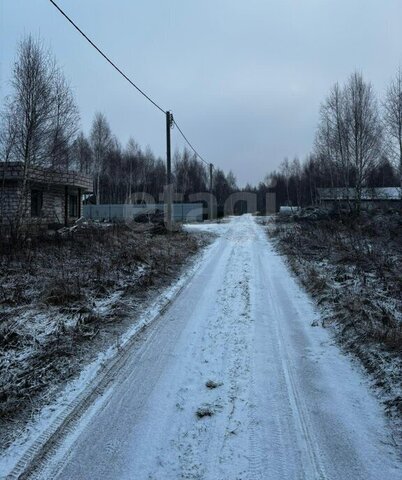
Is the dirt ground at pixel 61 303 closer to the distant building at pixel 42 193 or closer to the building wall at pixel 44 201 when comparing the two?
the distant building at pixel 42 193

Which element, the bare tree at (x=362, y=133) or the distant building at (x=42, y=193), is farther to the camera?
the bare tree at (x=362, y=133)

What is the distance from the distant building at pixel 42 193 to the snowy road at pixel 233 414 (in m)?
13.1

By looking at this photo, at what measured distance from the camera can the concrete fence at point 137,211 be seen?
4834 centimetres

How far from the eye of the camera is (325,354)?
573 cm

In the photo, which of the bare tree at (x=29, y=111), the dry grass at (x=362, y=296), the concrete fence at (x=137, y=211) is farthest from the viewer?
the concrete fence at (x=137, y=211)

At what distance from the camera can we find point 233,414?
161 inches

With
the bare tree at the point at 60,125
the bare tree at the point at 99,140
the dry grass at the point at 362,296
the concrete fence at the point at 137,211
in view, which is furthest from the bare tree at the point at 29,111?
the bare tree at the point at 99,140

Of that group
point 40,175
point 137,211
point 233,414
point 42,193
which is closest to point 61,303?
point 233,414

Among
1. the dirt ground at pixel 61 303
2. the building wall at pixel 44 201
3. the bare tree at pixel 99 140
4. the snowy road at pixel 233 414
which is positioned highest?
the bare tree at pixel 99 140

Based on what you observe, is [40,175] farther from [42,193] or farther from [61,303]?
[61,303]

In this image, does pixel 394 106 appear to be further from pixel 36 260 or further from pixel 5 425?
pixel 5 425

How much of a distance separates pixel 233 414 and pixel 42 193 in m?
25.2

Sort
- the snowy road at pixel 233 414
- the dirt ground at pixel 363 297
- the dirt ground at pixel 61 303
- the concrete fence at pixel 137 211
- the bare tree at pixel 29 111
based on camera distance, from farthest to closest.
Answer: the concrete fence at pixel 137 211 → the bare tree at pixel 29 111 → the dirt ground at pixel 363 297 → the dirt ground at pixel 61 303 → the snowy road at pixel 233 414

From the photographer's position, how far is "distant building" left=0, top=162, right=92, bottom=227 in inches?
823
